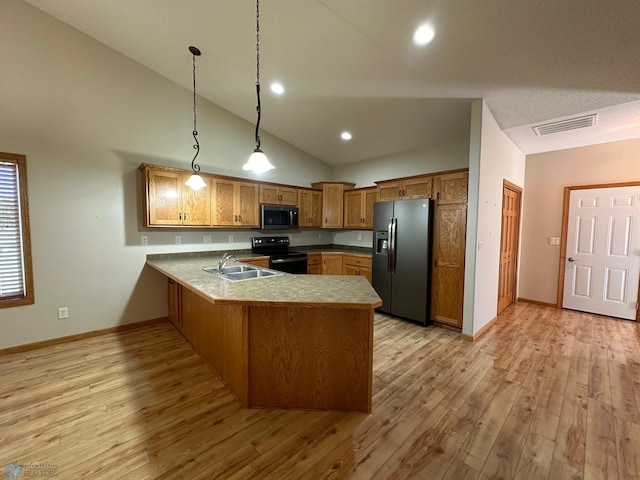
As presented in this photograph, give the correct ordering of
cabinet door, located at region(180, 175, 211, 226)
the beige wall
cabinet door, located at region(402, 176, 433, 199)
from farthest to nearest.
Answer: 1. the beige wall
2. cabinet door, located at region(402, 176, 433, 199)
3. cabinet door, located at region(180, 175, 211, 226)

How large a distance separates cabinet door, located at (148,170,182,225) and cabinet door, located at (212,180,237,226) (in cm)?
49

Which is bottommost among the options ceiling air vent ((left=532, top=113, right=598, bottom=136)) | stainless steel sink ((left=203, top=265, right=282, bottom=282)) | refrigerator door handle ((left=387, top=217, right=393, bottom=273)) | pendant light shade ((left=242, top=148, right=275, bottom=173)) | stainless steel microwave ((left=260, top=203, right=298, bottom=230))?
stainless steel sink ((left=203, top=265, right=282, bottom=282))

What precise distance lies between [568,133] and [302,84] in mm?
3786

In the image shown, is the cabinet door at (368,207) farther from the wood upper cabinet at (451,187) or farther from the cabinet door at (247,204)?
the cabinet door at (247,204)

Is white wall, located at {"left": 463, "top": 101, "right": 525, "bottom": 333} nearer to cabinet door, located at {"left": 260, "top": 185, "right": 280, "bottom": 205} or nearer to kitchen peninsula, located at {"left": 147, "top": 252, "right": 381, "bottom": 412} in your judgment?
kitchen peninsula, located at {"left": 147, "top": 252, "right": 381, "bottom": 412}

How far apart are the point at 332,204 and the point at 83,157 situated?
150 inches

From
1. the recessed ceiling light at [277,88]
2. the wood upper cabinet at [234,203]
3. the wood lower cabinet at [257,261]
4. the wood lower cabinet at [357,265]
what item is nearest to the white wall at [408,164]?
the wood lower cabinet at [357,265]

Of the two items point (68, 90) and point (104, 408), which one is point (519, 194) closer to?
point (104, 408)

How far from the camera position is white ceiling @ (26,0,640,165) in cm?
201

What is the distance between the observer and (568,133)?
12.2 feet

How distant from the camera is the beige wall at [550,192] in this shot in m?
4.05

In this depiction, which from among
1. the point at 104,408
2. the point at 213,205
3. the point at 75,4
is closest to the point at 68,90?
the point at 75,4

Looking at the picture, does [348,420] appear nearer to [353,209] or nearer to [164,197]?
[164,197]

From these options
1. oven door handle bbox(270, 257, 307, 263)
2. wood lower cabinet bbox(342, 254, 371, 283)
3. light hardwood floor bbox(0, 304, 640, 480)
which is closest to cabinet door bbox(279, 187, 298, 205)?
oven door handle bbox(270, 257, 307, 263)
